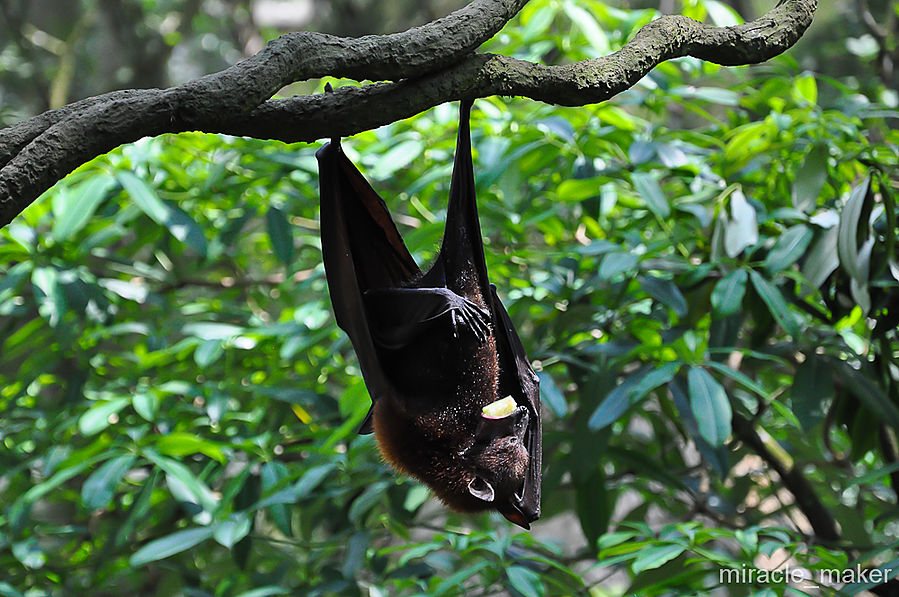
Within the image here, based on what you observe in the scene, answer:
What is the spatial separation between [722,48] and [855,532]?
2057mm

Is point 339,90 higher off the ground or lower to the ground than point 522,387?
higher

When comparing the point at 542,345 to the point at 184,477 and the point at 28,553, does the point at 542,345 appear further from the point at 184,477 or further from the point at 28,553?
the point at 28,553

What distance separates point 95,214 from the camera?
3.05m

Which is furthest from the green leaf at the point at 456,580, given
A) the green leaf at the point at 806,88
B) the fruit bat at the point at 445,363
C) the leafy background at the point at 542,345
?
the green leaf at the point at 806,88

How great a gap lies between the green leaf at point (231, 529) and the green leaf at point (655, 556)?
1.11 metres

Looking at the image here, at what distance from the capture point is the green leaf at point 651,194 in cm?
240

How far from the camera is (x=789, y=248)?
2344 millimetres

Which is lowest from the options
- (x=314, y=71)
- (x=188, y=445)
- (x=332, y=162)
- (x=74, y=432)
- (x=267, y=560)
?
(x=267, y=560)

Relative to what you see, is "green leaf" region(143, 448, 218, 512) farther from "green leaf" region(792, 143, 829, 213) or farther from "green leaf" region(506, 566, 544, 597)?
"green leaf" region(792, 143, 829, 213)

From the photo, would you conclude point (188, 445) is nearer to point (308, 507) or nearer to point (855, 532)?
point (308, 507)

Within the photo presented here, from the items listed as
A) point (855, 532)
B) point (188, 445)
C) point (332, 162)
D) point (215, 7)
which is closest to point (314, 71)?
point (332, 162)

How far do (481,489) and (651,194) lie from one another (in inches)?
44.2

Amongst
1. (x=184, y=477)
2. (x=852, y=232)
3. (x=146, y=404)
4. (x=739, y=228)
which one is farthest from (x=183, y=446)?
(x=852, y=232)

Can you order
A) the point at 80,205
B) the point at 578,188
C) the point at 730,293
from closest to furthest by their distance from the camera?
the point at 730,293, the point at 578,188, the point at 80,205
